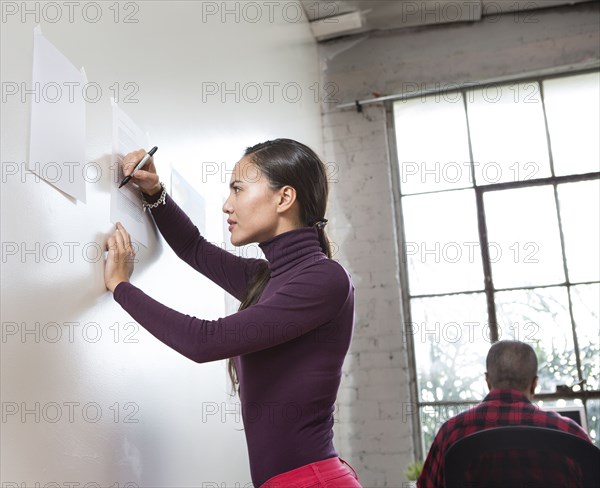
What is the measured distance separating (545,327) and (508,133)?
→ 109cm

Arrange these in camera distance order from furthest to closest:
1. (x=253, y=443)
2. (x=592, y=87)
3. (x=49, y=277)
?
(x=592, y=87) < (x=253, y=443) < (x=49, y=277)

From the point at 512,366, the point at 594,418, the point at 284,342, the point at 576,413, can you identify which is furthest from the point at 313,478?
the point at 594,418

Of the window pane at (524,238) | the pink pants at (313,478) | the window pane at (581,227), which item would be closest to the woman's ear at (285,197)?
the pink pants at (313,478)

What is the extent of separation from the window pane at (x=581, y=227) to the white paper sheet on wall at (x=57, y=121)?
2.96 m

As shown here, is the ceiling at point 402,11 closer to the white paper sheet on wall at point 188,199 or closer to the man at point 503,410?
the white paper sheet on wall at point 188,199

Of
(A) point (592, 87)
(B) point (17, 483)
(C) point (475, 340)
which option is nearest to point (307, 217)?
(B) point (17, 483)

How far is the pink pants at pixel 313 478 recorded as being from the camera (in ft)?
4.41

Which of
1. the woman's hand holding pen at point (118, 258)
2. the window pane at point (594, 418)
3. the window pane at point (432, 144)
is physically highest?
the window pane at point (432, 144)

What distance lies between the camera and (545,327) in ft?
12.0

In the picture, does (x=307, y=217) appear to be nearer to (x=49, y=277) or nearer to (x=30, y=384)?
(x=49, y=277)

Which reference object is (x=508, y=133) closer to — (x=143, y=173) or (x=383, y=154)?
(x=383, y=154)

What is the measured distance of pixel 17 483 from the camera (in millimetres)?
1162

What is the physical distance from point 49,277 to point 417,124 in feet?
10.2

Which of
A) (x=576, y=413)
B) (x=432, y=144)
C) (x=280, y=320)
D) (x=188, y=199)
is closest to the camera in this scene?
(x=280, y=320)
